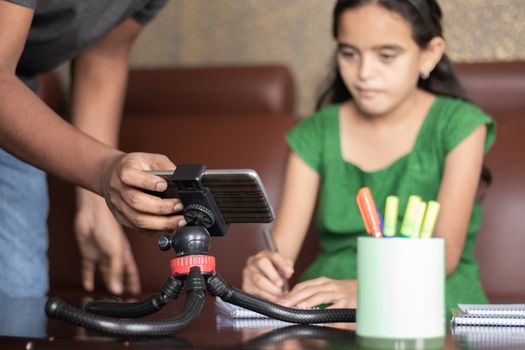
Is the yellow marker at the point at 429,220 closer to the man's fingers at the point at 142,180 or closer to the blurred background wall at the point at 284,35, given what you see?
the man's fingers at the point at 142,180

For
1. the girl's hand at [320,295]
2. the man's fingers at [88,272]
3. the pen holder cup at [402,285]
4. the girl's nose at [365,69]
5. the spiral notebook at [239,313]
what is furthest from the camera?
the man's fingers at [88,272]

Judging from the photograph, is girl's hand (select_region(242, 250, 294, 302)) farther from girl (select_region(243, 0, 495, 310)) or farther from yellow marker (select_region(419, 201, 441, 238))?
yellow marker (select_region(419, 201, 441, 238))

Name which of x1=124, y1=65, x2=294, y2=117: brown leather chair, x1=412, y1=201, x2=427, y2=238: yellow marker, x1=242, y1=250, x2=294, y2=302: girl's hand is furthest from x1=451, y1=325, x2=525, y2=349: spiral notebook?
x1=124, y1=65, x2=294, y2=117: brown leather chair

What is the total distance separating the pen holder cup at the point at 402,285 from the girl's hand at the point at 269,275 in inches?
20.2

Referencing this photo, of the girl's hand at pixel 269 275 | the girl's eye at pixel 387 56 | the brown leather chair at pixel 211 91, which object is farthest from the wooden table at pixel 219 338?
the brown leather chair at pixel 211 91

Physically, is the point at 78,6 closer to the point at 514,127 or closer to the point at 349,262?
the point at 349,262

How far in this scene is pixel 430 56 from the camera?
1.58 meters

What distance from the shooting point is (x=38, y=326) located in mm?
859

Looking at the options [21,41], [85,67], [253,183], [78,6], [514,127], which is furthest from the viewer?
[514,127]

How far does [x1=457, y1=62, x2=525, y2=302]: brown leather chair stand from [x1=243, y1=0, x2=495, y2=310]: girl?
6cm

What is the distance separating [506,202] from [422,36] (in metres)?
0.36

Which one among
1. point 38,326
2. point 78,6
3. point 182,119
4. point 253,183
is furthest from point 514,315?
point 182,119

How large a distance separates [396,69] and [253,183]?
799 millimetres

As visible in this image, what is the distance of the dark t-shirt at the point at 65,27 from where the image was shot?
1357mm
